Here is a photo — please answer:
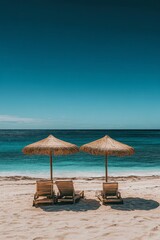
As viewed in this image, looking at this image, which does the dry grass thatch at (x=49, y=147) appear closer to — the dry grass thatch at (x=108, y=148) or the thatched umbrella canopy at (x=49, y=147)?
the thatched umbrella canopy at (x=49, y=147)

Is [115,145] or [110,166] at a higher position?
[115,145]

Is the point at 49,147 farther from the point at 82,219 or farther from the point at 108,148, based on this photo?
the point at 82,219

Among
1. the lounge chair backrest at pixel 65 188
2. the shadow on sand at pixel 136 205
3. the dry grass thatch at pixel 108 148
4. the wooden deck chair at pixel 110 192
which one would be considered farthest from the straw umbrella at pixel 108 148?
the shadow on sand at pixel 136 205

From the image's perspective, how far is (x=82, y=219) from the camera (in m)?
7.03

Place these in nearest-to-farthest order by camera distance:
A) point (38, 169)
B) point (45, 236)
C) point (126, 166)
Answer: point (45, 236)
point (38, 169)
point (126, 166)

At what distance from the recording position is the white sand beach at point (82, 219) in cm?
599

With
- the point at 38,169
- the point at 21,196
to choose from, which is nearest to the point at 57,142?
the point at 21,196

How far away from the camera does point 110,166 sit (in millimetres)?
22125

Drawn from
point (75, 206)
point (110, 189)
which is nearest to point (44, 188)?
point (75, 206)

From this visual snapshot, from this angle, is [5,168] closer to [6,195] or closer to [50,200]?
[6,195]

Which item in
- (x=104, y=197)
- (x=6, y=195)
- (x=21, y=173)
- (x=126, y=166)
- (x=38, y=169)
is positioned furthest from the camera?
(x=126, y=166)

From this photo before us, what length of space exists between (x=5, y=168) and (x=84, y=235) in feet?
54.4

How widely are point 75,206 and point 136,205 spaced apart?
1.94 m

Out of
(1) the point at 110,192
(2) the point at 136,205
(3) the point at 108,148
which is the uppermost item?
(3) the point at 108,148
